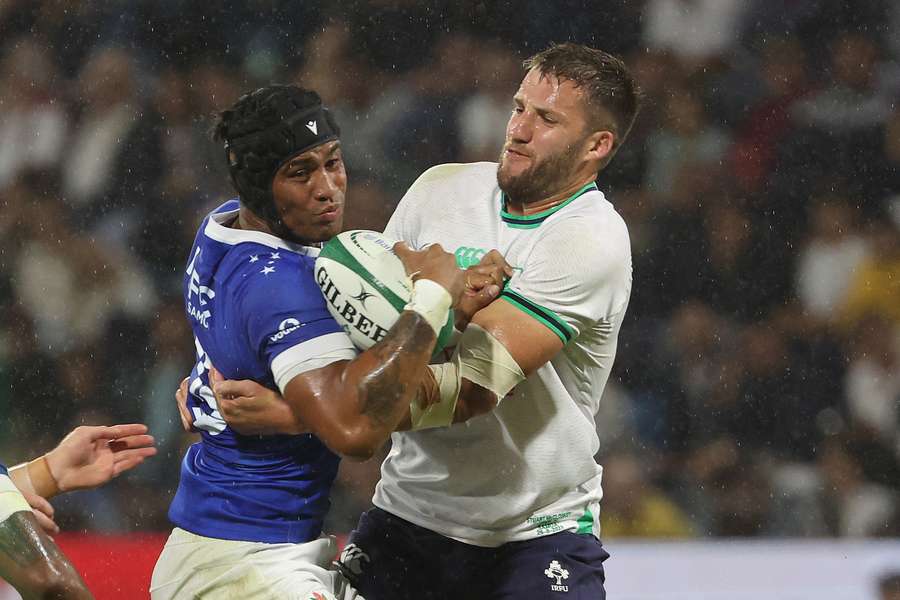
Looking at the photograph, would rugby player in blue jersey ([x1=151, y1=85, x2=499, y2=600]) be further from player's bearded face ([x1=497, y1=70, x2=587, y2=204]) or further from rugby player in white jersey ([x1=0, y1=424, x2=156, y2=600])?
player's bearded face ([x1=497, y1=70, x2=587, y2=204])

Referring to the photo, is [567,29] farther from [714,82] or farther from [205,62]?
[205,62]

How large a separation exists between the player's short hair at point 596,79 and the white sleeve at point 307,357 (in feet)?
3.33

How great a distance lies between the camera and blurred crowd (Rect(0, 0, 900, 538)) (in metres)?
5.71

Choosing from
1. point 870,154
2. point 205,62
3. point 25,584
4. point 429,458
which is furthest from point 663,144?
point 25,584

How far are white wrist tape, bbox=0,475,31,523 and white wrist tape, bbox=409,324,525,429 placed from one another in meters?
0.79

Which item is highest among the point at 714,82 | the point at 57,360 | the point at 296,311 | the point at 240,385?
the point at 714,82

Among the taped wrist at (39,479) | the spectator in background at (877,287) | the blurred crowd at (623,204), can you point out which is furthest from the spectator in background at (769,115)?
the taped wrist at (39,479)

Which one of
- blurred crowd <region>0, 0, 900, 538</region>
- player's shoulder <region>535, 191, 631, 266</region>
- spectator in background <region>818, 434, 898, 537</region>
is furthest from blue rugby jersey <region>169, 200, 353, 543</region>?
spectator in background <region>818, 434, 898, 537</region>

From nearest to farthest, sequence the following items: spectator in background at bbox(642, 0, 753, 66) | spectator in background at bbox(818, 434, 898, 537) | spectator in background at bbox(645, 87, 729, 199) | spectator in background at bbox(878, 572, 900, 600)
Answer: spectator in background at bbox(878, 572, 900, 600) → spectator in background at bbox(818, 434, 898, 537) → spectator in background at bbox(645, 87, 729, 199) → spectator in background at bbox(642, 0, 753, 66)

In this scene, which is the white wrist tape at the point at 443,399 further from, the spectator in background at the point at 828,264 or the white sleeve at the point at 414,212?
the spectator in background at the point at 828,264

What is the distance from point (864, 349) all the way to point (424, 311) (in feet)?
12.7

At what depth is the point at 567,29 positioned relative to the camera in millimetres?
6184

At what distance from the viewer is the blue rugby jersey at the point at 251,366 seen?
2.50 meters

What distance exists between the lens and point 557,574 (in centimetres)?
304
